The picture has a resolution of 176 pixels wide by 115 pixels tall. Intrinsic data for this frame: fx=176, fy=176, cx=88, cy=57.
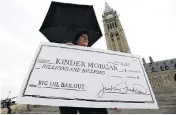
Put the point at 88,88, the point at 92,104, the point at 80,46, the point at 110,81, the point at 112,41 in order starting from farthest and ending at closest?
the point at 112,41
the point at 80,46
the point at 110,81
the point at 88,88
the point at 92,104

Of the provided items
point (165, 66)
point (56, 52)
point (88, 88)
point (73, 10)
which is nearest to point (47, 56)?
point (56, 52)

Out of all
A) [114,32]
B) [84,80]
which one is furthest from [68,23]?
[114,32]

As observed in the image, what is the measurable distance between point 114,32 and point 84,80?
7141 cm

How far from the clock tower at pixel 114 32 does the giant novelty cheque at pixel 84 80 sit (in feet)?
211

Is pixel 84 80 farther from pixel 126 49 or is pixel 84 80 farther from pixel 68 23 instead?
pixel 126 49

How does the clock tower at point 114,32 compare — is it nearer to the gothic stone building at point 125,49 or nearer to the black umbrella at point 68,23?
the gothic stone building at point 125,49

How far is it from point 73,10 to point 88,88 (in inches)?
69.2

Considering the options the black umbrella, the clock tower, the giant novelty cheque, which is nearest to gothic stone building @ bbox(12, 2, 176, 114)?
the clock tower

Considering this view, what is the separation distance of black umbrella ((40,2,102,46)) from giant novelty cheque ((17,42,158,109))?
0.52 metres

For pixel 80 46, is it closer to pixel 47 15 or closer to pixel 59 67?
pixel 59 67

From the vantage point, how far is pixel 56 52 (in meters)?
2.35

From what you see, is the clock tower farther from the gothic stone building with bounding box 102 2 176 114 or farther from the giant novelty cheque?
the giant novelty cheque

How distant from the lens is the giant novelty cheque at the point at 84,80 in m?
1.89

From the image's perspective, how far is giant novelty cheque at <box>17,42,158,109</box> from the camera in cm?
189
